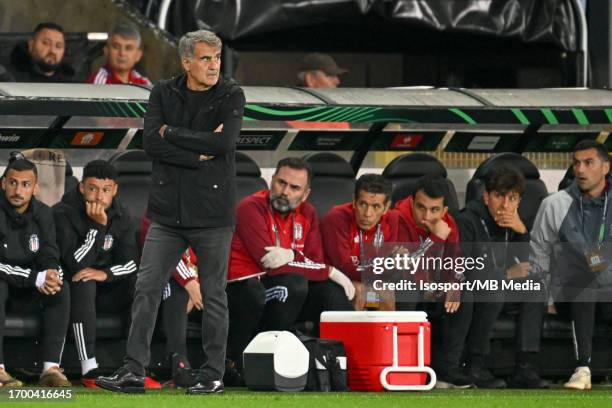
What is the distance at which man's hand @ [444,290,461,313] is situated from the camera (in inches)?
450

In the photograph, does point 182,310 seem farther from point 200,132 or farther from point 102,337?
point 200,132

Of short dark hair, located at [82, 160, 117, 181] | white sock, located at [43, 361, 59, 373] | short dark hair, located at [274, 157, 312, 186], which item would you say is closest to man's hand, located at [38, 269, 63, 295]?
white sock, located at [43, 361, 59, 373]

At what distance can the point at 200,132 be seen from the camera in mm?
9375

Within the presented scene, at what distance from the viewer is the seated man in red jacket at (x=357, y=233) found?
11547 millimetres

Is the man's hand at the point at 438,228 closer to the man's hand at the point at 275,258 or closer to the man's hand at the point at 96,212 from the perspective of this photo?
the man's hand at the point at 275,258

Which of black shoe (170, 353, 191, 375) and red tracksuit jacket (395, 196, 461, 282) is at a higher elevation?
red tracksuit jacket (395, 196, 461, 282)

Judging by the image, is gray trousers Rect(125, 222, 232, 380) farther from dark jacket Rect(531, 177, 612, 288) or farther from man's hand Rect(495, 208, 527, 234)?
dark jacket Rect(531, 177, 612, 288)

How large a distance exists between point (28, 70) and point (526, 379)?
428cm

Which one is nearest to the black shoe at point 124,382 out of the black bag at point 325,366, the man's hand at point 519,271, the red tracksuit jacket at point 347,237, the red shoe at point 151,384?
the red shoe at point 151,384

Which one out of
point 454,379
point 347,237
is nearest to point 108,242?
point 347,237

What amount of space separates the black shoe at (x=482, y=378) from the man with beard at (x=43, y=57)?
149 inches

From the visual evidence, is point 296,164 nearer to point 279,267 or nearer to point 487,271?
point 279,267

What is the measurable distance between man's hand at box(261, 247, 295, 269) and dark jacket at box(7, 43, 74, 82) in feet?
8.69

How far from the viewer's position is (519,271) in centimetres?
1177
